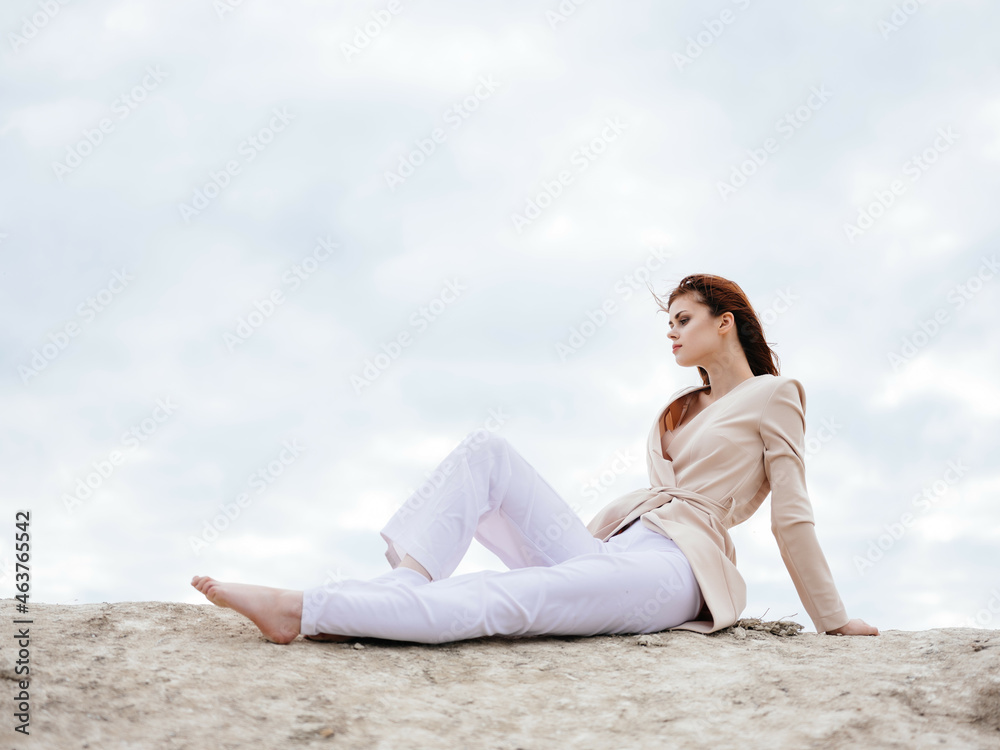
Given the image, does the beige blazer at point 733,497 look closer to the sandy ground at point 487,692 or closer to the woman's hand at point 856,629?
the woman's hand at point 856,629

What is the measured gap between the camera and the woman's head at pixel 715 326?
420cm

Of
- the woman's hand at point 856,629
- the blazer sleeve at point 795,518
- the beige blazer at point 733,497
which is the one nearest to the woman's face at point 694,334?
the beige blazer at point 733,497

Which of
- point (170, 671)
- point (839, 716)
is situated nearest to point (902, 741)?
point (839, 716)

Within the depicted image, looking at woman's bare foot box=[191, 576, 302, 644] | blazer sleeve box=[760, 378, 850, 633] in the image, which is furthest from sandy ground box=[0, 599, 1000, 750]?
blazer sleeve box=[760, 378, 850, 633]

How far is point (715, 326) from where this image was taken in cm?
421

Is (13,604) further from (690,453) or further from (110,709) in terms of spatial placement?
(690,453)

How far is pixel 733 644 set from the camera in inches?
135

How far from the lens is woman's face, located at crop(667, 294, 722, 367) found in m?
4.20

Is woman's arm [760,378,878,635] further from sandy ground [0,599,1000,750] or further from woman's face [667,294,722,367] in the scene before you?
woman's face [667,294,722,367]

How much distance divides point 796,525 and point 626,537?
0.76 meters

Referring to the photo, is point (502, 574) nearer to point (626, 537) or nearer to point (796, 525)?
point (626, 537)

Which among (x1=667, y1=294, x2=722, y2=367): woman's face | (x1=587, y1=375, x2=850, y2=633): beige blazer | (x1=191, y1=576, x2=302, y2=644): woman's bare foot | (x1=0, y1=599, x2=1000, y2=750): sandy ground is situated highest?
(x1=667, y1=294, x2=722, y2=367): woman's face

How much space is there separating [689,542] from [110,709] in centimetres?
234

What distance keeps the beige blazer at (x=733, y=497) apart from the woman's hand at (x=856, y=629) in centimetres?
4
